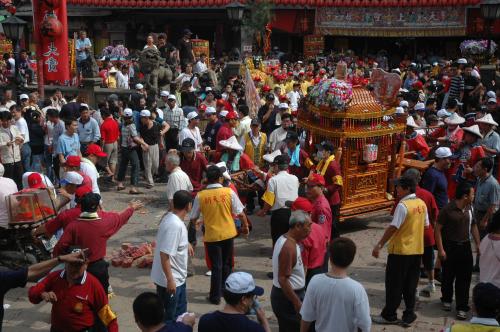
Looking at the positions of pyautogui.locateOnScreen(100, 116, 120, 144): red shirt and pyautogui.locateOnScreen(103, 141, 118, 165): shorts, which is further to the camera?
pyautogui.locateOnScreen(103, 141, 118, 165): shorts

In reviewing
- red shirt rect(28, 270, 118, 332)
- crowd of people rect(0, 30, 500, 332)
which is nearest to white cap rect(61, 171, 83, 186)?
crowd of people rect(0, 30, 500, 332)

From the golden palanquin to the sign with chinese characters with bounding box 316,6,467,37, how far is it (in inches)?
787

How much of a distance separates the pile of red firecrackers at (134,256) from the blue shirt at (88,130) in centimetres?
379

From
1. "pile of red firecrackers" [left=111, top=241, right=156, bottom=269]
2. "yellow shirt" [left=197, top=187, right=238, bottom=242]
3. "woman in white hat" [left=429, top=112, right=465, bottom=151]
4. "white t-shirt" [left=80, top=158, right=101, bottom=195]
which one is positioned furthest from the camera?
"woman in white hat" [left=429, top=112, right=465, bottom=151]

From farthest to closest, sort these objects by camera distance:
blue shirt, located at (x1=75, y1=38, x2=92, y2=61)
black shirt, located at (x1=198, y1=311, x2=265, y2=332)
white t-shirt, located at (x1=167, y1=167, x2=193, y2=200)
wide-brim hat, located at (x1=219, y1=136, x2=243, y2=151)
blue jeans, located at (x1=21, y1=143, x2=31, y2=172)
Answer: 1. blue shirt, located at (x1=75, y1=38, x2=92, y2=61)
2. blue jeans, located at (x1=21, y1=143, x2=31, y2=172)
3. wide-brim hat, located at (x1=219, y1=136, x2=243, y2=151)
4. white t-shirt, located at (x1=167, y1=167, x2=193, y2=200)
5. black shirt, located at (x1=198, y1=311, x2=265, y2=332)

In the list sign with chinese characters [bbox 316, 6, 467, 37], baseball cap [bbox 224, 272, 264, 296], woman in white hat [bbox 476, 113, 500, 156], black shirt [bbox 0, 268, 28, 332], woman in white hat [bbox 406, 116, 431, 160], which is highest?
sign with chinese characters [bbox 316, 6, 467, 37]

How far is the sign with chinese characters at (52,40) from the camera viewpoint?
1689 centimetres

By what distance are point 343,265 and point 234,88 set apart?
12922 millimetres

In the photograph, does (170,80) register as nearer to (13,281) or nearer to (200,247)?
(200,247)

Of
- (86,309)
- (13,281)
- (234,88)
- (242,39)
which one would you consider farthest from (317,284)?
(242,39)

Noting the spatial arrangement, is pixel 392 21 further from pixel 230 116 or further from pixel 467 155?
pixel 467 155

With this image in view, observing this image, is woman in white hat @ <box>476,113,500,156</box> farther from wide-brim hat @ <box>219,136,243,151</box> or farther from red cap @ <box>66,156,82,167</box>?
red cap @ <box>66,156,82,167</box>

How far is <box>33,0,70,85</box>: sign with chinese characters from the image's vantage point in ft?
55.4

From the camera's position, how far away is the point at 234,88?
18141 millimetres
